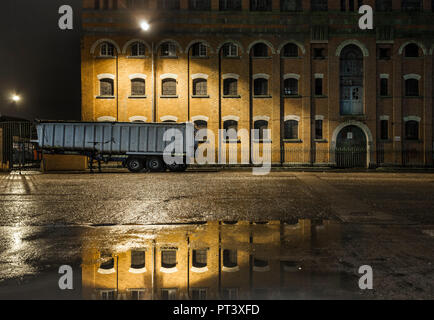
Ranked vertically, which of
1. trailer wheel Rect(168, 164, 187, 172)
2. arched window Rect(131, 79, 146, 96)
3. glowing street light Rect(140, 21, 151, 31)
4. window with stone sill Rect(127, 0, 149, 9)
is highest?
window with stone sill Rect(127, 0, 149, 9)

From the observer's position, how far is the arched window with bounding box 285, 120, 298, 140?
1225 inches

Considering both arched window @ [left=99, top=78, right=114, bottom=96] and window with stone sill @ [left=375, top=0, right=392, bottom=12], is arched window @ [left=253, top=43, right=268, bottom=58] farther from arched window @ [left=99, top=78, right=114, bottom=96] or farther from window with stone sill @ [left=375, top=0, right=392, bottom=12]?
arched window @ [left=99, top=78, right=114, bottom=96]

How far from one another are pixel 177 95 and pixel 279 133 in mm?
8224

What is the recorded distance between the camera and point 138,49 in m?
31.0

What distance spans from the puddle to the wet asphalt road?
0.05 metres

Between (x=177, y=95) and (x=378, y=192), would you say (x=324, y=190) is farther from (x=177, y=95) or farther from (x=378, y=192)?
(x=177, y=95)

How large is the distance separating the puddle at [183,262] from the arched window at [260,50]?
25211mm

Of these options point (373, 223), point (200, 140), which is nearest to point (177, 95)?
point (200, 140)

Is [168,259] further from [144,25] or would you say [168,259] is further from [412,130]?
[412,130]

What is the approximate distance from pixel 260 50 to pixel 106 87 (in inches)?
476

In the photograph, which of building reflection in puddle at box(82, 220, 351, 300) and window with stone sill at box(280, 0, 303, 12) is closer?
building reflection in puddle at box(82, 220, 351, 300)

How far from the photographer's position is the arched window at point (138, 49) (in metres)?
30.9

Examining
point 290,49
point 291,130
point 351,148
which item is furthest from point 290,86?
point 351,148

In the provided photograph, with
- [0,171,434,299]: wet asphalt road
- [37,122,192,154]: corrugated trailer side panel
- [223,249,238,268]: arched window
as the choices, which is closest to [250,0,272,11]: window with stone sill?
[37,122,192,154]: corrugated trailer side panel
